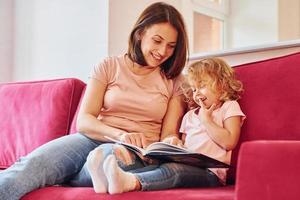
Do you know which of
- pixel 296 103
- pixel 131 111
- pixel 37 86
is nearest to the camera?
pixel 296 103

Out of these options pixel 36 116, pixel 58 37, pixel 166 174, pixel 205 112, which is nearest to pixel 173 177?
pixel 166 174

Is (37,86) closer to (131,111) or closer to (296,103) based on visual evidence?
(131,111)

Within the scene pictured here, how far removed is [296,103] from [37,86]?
1.13 metres

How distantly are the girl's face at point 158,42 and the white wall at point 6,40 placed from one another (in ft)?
4.78

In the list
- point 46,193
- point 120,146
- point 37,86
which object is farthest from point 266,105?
point 37,86

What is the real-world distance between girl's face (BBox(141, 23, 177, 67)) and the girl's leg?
36 cm

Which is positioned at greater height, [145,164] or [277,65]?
[277,65]

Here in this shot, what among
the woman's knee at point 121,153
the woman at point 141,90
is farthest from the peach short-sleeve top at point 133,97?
the woman's knee at point 121,153

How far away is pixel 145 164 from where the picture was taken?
54.4 inches

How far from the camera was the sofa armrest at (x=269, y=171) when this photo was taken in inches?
34.2

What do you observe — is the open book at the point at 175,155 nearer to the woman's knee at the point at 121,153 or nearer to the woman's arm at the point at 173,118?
the woman's knee at the point at 121,153

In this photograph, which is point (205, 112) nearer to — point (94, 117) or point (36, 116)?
point (94, 117)

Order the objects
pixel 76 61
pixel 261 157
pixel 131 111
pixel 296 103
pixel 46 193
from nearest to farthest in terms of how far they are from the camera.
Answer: pixel 261 157, pixel 46 193, pixel 296 103, pixel 131 111, pixel 76 61

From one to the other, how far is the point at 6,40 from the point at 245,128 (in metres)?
1.85
